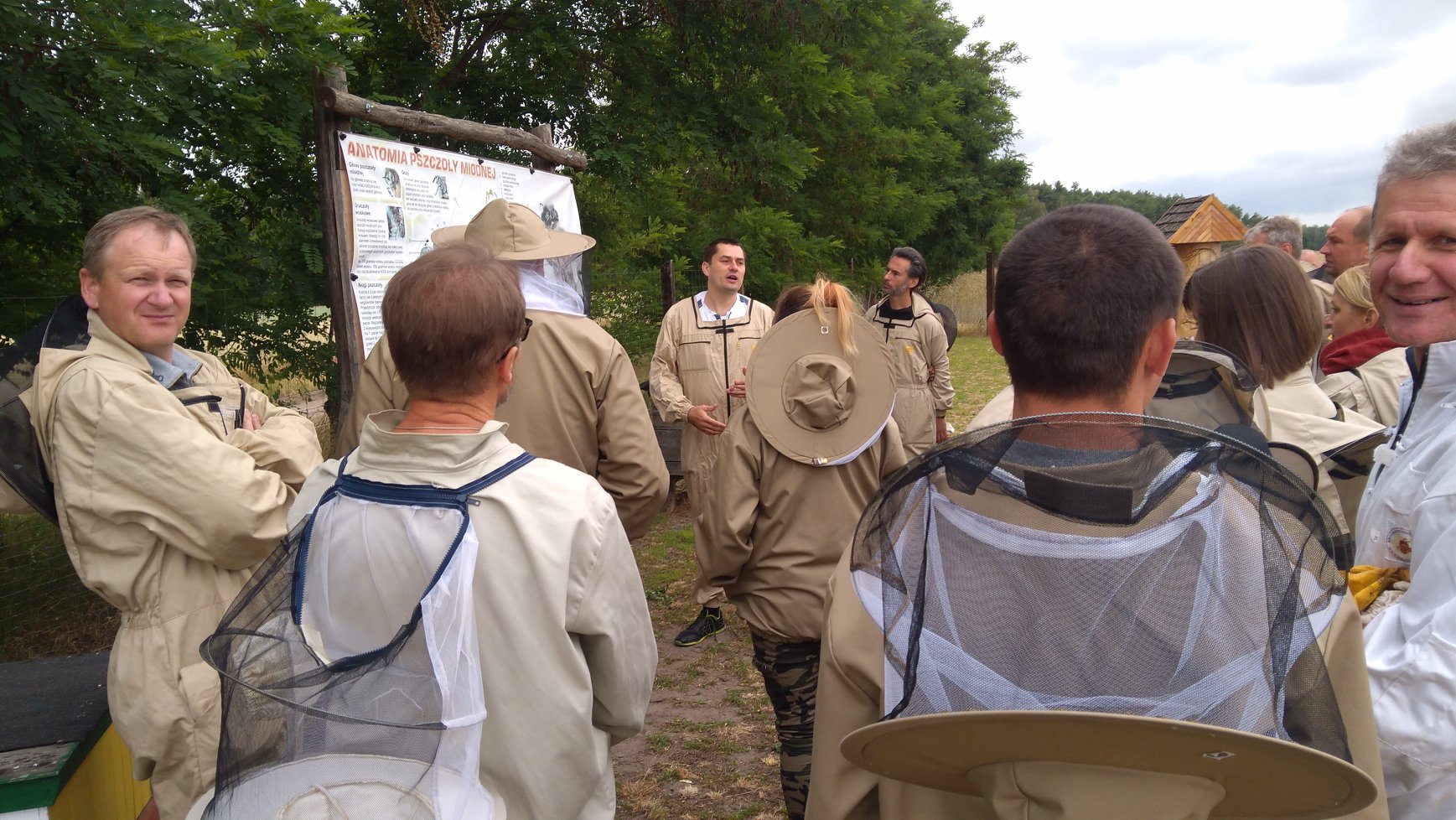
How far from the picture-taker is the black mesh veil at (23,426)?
232 cm

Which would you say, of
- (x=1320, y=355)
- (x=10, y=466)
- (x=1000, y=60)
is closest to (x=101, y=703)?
(x=10, y=466)

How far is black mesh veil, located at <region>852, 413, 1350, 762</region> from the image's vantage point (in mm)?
989

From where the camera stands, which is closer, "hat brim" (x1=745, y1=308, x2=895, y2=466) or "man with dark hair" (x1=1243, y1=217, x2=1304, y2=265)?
"hat brim" (x1=745, y1=308, x2=895, y2=466)

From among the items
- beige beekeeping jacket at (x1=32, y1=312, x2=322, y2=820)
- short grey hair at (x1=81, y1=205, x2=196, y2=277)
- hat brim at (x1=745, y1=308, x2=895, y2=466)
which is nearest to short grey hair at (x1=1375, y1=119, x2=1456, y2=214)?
hat brim at (x1=745, y1=308, x2=895, y2=466)

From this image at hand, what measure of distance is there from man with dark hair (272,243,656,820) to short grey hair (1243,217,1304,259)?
560cm

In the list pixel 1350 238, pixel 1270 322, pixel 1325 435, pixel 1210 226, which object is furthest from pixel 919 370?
pixel 1210 226

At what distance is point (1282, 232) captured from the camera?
5.96 metres

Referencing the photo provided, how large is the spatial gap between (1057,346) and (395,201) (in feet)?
11.7

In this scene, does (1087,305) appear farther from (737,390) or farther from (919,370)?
(919,370)

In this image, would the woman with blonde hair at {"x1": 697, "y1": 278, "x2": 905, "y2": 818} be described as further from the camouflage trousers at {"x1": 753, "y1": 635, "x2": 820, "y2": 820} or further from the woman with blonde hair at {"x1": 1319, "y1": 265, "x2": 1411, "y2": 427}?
the woman with blonde hair at {"x1": 1319, "y1": 265, "x2": 1411, "y2": 427}

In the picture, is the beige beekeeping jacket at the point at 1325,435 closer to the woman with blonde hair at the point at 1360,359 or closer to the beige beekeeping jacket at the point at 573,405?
the woman with blonde hair at the point at 1360,359

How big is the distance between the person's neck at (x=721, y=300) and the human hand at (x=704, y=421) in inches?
26.7

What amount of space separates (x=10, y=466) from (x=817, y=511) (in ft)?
7.47

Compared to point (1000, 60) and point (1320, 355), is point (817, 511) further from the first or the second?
point (1000, 60)
